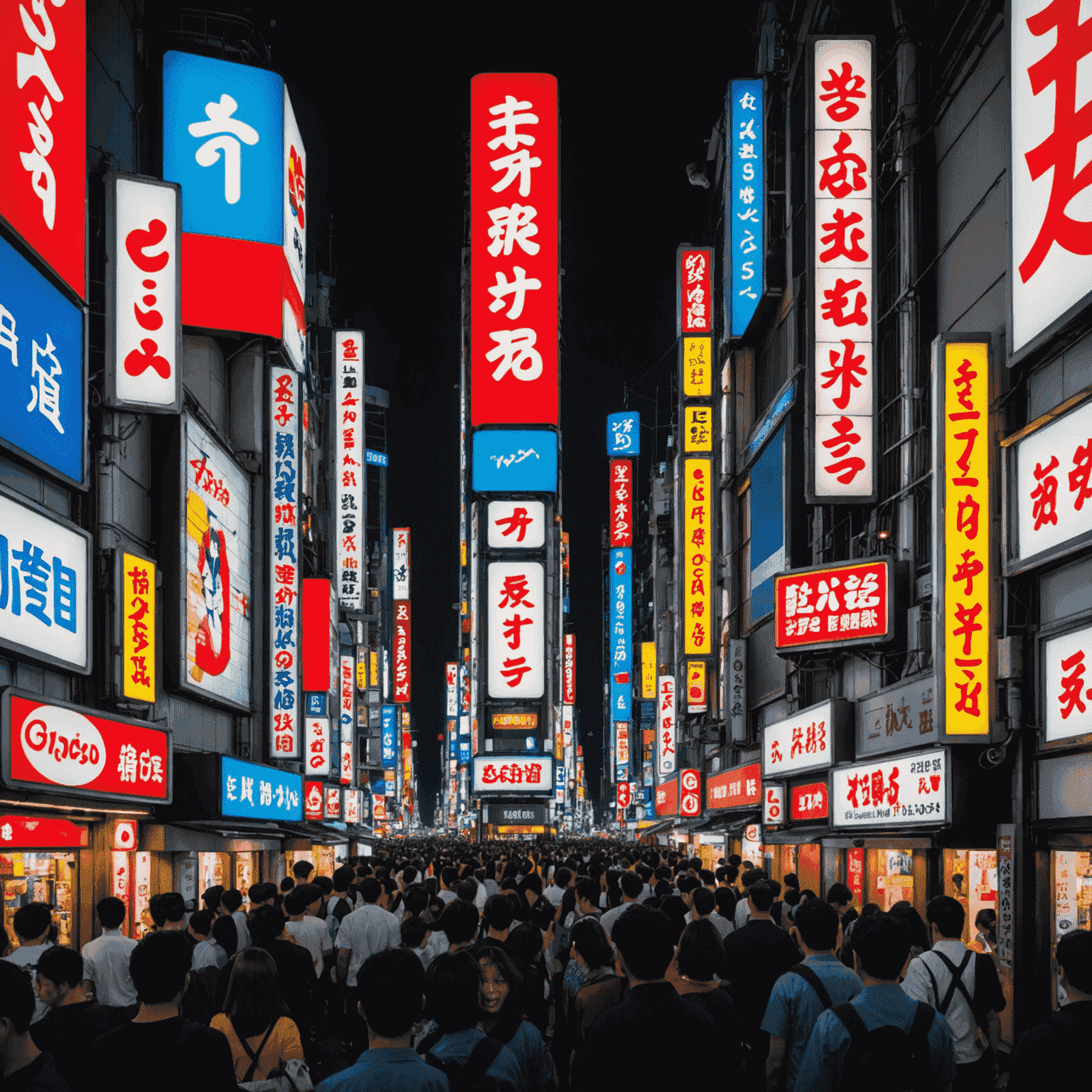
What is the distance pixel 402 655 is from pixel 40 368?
205 feet

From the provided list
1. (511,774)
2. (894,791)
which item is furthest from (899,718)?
(511,774)

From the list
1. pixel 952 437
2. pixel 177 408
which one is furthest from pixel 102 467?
pixel 952 437

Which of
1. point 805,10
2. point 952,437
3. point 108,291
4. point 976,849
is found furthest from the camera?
point 805,10

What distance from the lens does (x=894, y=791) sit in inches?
614

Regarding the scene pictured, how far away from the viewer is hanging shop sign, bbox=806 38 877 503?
59.9 ft

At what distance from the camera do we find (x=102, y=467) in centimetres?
1619

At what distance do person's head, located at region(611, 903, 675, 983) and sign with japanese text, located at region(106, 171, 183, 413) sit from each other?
496 inches

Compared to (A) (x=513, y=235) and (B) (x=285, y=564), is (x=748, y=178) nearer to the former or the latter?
(A) (x=513, y=235)

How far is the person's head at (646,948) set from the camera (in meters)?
4.91

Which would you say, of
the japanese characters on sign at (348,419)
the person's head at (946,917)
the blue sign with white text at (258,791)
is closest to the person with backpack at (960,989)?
the person's head at (946,917)

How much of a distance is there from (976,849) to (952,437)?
4.72 meters

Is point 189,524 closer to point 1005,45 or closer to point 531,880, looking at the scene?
point 531,880

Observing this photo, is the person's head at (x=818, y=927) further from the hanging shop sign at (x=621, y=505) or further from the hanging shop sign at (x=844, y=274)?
the hanging shop sign at (x=621, y=505)

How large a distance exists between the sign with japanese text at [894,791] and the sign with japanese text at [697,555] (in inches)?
674
